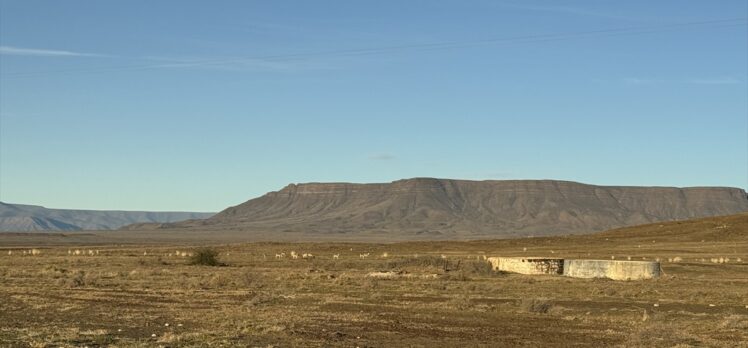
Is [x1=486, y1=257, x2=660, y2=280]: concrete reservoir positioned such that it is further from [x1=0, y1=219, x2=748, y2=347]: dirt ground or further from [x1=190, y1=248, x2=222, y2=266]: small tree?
[x1=190, y1=248, x2=222, y2=266]: small tree

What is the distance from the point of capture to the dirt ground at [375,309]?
22.0m

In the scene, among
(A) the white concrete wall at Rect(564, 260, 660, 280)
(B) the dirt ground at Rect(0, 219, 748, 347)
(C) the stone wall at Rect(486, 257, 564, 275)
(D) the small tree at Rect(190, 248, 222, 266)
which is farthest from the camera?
(D) the small tree at Rect(190, 248, 222, 266)

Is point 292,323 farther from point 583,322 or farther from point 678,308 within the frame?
→ point 678,308

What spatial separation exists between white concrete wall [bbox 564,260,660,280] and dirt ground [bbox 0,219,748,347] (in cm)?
170

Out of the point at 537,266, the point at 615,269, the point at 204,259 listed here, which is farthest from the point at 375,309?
the point at 204,259

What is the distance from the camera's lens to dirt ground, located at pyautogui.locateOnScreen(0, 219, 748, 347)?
22.0m

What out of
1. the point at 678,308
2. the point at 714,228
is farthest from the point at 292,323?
the point at 714,228

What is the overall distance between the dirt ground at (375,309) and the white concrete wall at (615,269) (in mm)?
1696

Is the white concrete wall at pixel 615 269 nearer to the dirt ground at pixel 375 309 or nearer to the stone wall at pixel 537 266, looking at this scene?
the stone wall at pixel 537 266

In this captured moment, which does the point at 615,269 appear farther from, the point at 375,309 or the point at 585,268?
the point at 375,309

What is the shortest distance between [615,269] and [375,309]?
775 inches

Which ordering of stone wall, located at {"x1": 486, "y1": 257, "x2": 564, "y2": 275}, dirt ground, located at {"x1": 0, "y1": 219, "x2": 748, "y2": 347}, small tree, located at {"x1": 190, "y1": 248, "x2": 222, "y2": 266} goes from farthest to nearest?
small tree, located at {"x1": 190, "y1": 248, "x2": 222, "y2": 266}
stone wall, located at {"x1": 486, "y1": 257, "x2": 564, "y2": 275}
dirt ground, located at {"x1": 0, "y1": 219, "x2": 748, "y2": 347}

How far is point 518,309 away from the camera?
30.0 m

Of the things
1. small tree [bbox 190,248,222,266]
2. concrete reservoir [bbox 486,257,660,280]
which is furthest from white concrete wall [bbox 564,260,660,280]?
small tree [bbox 190,248,222,266]
